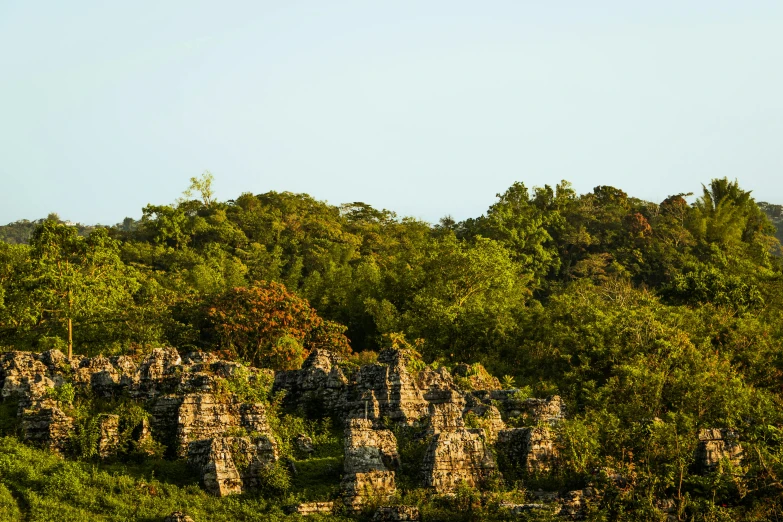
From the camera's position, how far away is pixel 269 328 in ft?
119

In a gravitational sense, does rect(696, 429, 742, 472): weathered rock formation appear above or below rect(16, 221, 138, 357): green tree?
below

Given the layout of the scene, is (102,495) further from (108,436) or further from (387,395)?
(387,395)

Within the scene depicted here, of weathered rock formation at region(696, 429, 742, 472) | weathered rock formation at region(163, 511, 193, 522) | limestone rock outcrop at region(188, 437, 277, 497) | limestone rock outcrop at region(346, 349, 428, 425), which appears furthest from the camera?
limestone rock outcrop at region(346, 349, 428, 425)

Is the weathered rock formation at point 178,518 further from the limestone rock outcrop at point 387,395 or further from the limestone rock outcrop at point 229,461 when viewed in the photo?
the limestone rock outcrop at point 387,395

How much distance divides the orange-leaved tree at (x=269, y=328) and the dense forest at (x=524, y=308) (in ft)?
0.24

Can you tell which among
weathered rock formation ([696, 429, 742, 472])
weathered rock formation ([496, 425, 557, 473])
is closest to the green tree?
weathered rock formation ([496, 425, 557, 473])

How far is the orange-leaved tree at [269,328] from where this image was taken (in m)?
35.5

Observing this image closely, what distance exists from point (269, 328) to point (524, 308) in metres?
10.2

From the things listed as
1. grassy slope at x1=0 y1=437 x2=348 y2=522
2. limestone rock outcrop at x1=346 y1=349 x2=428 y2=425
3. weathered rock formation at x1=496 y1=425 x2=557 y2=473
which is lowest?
grassy slope at x1=0 y1=437 x2=348 y2=522

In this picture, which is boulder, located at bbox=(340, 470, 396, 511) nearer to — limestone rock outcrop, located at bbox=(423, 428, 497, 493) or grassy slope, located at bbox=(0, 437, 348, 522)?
Result: grassy slope, located at bbox=(0, 437, 348, 522)

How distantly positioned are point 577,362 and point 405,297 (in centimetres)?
1172

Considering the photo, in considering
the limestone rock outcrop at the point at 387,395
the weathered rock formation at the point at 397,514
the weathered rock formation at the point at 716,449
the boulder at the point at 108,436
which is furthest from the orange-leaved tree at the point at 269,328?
the weathered rock formation at the point at 716,449

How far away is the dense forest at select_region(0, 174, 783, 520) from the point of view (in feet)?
76.1

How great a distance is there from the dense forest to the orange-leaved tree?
0.24 ft
